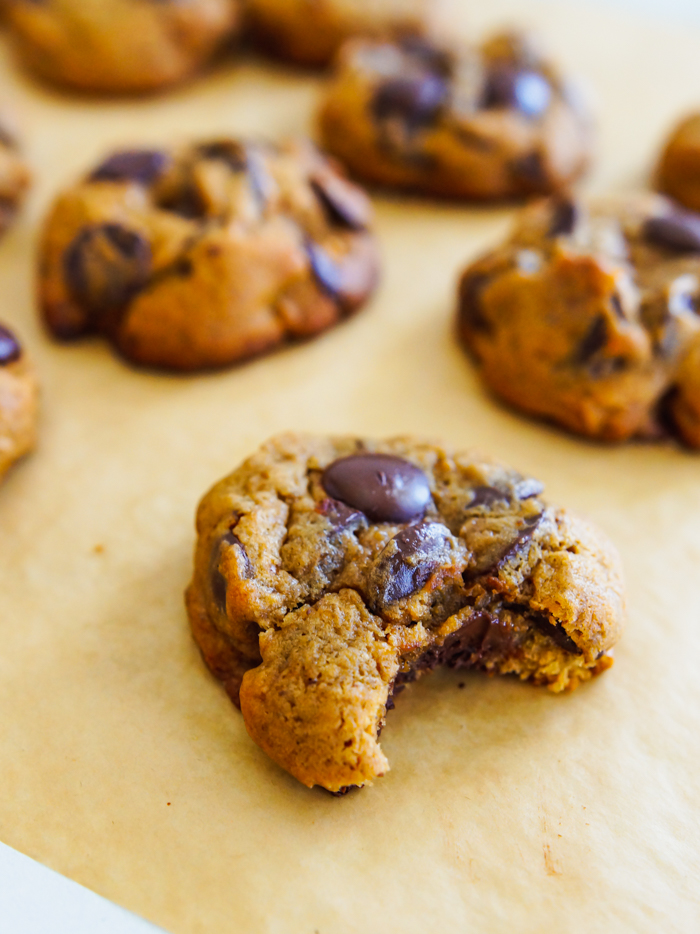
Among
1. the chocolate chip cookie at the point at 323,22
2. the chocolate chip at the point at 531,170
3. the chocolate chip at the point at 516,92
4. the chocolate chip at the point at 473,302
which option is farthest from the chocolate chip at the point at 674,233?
the chocolate chip cookie at the point at 323,22

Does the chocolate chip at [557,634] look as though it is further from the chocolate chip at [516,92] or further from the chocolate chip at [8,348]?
the chocolate chip at [516,92]

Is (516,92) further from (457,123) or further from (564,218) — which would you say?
(564,218)

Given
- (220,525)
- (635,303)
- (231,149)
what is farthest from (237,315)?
(635,303)

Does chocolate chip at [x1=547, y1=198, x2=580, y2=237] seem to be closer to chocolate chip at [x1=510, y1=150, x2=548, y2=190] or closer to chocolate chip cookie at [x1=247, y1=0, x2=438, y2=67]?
chocolate chip at [x1=510, y1=150, x2=548, y2=190]

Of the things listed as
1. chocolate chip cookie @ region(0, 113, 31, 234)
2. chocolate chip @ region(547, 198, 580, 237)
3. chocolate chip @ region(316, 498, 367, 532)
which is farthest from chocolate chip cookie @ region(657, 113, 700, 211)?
chocolate chip cookie @ region(0, 113, 31, 234)

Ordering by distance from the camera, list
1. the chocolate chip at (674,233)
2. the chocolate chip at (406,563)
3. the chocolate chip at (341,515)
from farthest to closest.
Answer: the chocolate chip at (674,233) → the chocolate chip at (341,515) → the chocolate chip at (406,563)

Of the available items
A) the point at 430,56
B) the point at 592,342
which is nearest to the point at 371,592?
the point at 592,342
